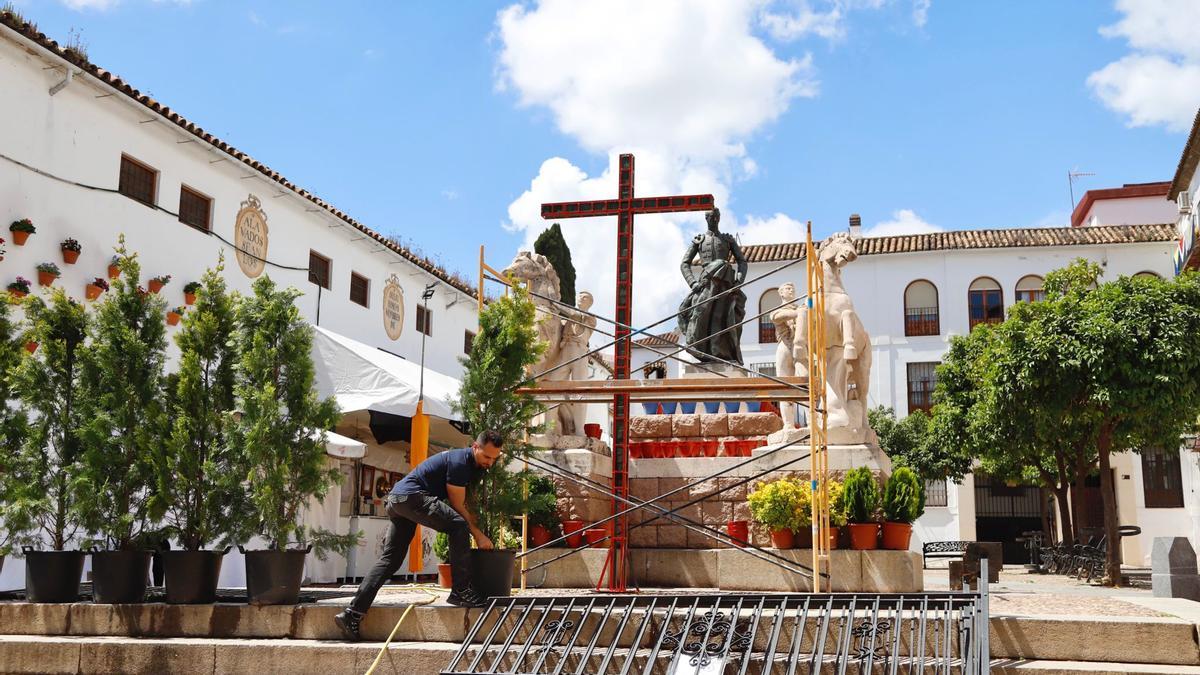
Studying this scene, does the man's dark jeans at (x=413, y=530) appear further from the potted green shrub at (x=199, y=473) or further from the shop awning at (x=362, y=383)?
the shop awning at (x=362, y=383)

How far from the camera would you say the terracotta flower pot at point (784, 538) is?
28.9 ft

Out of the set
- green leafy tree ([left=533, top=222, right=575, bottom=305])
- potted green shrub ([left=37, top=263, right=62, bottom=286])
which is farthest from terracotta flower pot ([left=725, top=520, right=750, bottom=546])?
green leafy tree ([left=533, top=222, right=575, bottom=305])

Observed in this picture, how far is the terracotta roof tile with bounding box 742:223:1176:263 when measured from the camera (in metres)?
34.4

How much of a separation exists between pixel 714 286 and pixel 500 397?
583 cm

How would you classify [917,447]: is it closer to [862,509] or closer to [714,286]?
[714,286]

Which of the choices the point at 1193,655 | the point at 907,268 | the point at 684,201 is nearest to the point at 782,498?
the point at 684,201

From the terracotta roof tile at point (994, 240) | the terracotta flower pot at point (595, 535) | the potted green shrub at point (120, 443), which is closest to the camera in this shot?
the potted green shrub at point (120, 443)

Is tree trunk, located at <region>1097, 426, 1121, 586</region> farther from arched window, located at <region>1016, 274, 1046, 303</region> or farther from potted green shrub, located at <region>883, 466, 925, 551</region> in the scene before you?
arched window, located at <region>1016, 274, 1046, 303</region>

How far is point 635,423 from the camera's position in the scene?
41.6 feet

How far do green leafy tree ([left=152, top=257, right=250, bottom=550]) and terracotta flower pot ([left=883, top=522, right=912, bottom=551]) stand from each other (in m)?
4.94

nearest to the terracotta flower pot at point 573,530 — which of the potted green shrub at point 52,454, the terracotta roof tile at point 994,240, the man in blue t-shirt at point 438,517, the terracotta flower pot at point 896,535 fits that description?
the terracotta flower pot at point 896,535

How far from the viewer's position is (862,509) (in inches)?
338

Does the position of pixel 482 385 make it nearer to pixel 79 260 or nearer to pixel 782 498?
pixel 782 498

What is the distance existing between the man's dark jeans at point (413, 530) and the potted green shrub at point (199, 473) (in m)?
1.22
